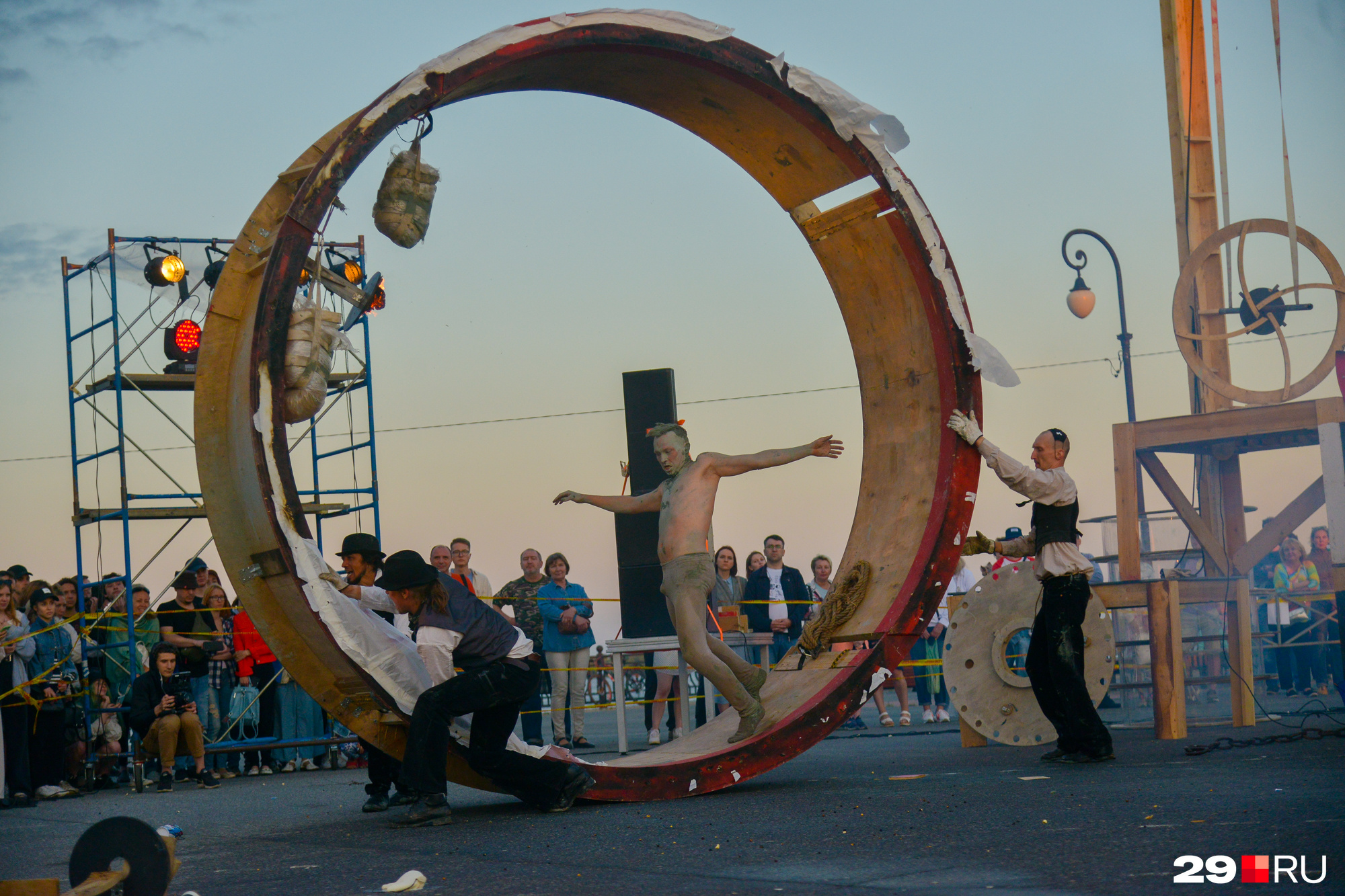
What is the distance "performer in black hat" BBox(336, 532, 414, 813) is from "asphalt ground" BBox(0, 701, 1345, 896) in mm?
158

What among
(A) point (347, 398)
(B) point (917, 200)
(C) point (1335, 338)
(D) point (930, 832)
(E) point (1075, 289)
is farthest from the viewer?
(E) point (1075, 289)

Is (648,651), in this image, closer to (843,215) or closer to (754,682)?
(754,682)

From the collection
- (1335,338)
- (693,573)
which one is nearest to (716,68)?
(693,573)

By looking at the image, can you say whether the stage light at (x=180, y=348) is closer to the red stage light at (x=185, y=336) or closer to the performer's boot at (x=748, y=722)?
the red stage light at (x=185, y=336)

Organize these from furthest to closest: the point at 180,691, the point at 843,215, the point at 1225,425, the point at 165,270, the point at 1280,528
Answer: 1. the point at 165,270
2. the point at 1280,528
3. the point at 180,691
4. the point at 1225,425
5. the point at 843,215

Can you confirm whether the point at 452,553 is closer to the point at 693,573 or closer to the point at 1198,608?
the point at 693,573

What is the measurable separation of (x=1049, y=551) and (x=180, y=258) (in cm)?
756

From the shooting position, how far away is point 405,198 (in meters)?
6.69

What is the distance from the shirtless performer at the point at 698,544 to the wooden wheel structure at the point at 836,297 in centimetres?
29

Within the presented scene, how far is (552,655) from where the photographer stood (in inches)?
441

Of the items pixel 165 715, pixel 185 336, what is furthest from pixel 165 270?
pixel 165 715

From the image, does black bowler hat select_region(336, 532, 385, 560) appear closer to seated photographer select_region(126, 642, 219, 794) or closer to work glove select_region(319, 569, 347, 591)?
work glove select_region(319, 569, 347, 591)

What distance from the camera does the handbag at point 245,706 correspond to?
419 inches

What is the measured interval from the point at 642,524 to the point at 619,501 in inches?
159
